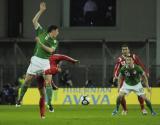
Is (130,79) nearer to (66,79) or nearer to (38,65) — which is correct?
(38,65)

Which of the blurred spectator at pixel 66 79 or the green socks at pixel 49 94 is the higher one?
the green socks at pixel 49 94

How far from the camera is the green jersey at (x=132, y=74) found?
2266 centimetres

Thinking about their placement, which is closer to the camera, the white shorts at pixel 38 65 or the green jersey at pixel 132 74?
the white shorts at pixel 38 65

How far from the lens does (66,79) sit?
38.5 metres

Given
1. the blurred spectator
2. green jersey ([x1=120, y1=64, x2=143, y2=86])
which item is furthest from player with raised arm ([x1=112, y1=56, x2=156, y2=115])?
the blurred spectator

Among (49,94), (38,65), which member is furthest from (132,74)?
(38,65)

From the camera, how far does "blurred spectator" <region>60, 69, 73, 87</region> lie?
38375 millimetres

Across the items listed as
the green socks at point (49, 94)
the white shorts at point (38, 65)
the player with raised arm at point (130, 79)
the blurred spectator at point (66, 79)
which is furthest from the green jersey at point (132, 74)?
the blurred spectator at point (66, 79)

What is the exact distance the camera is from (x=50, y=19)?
42.7 metres

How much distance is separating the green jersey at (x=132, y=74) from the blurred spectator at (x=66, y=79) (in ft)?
50.2

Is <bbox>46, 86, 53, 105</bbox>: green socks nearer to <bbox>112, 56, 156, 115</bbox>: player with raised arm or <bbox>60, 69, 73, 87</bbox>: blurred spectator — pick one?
<bbox>112, 56, 156, 115</bbox>: player with raised arm

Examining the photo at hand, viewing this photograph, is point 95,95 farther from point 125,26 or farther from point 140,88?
point 140,88

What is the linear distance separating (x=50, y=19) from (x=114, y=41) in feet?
13.5

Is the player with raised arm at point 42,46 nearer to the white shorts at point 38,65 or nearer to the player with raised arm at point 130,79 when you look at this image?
the white shorts at point 38,65
